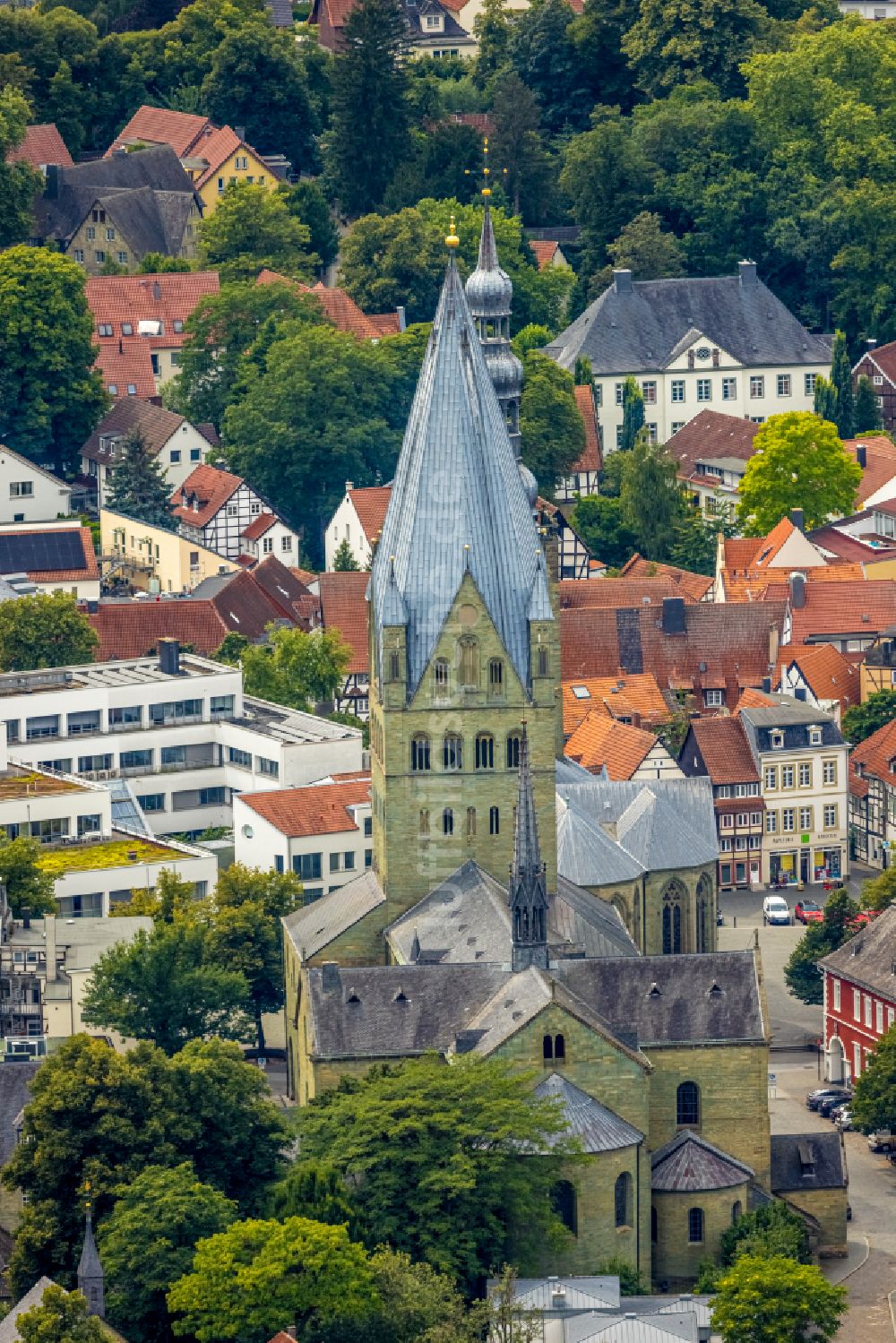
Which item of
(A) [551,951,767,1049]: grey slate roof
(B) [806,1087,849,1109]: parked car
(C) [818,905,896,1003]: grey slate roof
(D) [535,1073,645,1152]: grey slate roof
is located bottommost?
Answer: (D) [535,1073,645,1152]: grey slate roof

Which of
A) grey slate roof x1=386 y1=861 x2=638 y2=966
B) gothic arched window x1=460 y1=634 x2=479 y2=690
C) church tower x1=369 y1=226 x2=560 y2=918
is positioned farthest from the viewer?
gothic arched window x1=460 y1=634 x2=479 y2=690

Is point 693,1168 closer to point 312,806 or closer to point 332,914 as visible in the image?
point 332,914

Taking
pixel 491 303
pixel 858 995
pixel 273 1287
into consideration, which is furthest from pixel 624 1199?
pixel 491 303

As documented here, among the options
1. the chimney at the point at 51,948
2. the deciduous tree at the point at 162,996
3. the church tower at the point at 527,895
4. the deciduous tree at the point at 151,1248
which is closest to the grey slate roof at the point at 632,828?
the deciduous tree at the point at 162,996

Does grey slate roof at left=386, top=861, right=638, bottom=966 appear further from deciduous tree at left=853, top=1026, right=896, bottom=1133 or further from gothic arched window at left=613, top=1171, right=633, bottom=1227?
deciduous tree at left=853, top=1026, right=896, bottom=1133

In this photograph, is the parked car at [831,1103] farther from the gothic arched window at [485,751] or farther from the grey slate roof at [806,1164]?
the gothic arched window at [485,751]

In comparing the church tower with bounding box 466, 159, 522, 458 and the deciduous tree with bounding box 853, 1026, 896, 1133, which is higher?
the church tower with bounding box 466, 159, 522, 458

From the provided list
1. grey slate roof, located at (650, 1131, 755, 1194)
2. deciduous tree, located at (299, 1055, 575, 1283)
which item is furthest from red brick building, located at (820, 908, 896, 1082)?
deciduous tree, located at (299, 1055, 575, 1283)

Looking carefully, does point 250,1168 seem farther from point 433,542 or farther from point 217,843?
point 217,843
